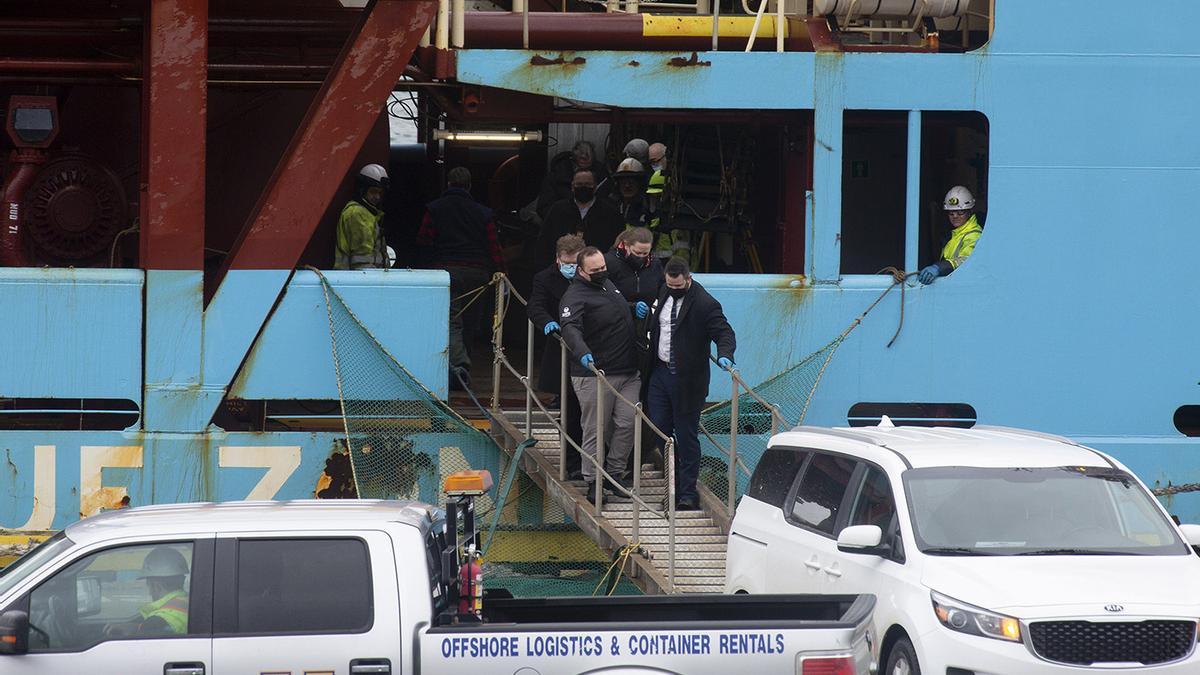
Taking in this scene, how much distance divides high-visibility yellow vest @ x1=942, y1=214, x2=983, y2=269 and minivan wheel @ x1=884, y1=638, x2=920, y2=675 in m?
5.18

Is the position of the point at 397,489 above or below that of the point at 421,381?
below

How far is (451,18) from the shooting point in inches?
471

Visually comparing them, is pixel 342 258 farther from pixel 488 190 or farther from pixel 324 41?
pixel 488 190

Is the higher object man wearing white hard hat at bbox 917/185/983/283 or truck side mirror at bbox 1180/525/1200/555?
man wearing white hard hat at bbox 917/185/983/283

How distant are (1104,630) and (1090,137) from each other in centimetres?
603

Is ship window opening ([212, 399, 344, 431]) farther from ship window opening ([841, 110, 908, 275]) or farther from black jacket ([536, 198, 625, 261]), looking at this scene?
ship window opening ([841, 110, 908, 275])

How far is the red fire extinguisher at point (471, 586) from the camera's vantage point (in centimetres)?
641

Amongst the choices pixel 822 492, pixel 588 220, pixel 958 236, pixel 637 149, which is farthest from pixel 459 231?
pixel 822 492

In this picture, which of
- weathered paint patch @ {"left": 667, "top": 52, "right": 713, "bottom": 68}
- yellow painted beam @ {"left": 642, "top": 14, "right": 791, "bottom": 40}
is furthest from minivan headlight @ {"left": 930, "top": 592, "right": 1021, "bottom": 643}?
yellow painted beam @ {"left": 642, "top": 14, "right": 791, "bottom": 40}

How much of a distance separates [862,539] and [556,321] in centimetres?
418

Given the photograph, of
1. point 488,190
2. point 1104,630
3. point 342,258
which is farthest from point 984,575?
point 488,190

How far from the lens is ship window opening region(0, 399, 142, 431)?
11.2 meters

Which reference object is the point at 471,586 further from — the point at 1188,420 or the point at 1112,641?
the point at 1188,420

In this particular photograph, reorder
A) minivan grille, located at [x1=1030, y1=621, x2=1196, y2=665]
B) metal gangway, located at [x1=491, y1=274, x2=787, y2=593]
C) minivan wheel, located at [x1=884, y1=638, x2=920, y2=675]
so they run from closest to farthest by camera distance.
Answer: minivan grille, located at [x1=1030, y1=621, x2=1196, y2=665], minivan wheel, located at [x1=884, y1=638, x2=920, y2=675], metal gangway, located at [x1=491, y1=274, x2=787, y2=593]
